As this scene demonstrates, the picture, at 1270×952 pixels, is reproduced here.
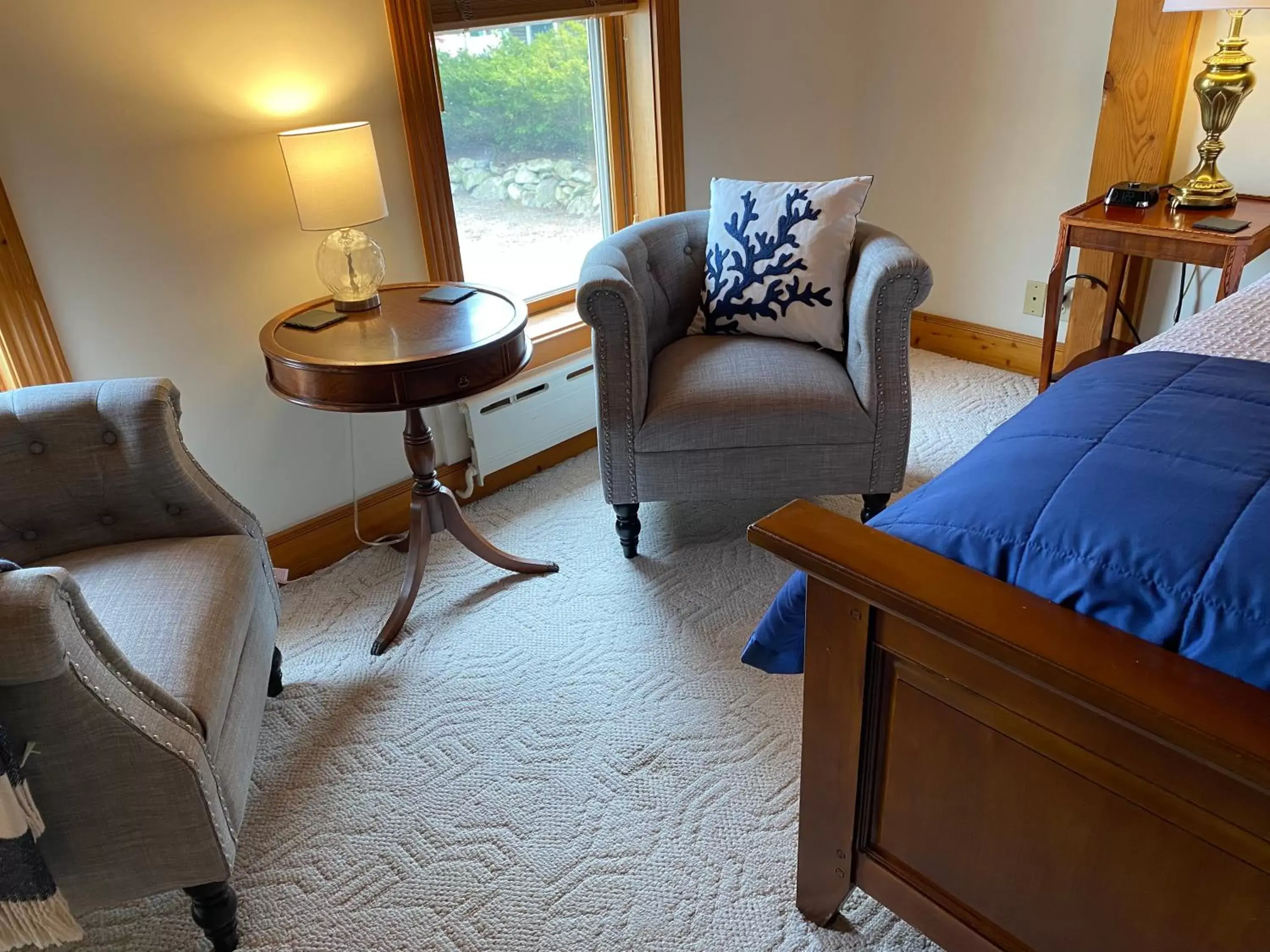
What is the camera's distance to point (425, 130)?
237 centimetres

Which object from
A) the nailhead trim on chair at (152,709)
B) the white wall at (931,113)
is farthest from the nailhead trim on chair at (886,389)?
the nailhead trim on chair at (152,709)

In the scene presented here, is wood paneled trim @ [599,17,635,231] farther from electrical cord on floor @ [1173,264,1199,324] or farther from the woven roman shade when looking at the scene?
electrical cord on floor @ [1173,264,1199,324]

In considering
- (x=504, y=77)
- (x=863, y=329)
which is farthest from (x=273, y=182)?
(x=863, y=329)

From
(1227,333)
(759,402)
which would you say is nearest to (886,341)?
(759,402)

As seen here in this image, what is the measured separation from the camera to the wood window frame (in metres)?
2.30

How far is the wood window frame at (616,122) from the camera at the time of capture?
2305 millimetres

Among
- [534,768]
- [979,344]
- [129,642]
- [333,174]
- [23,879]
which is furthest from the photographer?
[979,344]

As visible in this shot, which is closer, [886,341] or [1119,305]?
[886,341]

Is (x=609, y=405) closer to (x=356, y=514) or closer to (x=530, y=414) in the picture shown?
(x=530, y=414)

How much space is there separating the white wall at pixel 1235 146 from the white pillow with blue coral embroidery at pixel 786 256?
3.89 feet

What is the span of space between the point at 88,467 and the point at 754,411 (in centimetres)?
139

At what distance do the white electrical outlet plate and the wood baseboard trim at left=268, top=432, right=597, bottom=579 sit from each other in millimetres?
1772

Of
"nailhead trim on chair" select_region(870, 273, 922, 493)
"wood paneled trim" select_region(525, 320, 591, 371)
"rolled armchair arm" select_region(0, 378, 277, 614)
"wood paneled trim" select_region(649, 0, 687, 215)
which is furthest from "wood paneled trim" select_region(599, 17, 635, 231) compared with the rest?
"rolled armchair arm" select_region(0, 378, 277, 614)

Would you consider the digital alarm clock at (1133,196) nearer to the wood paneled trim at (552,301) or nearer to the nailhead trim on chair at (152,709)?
the wood paneled trim at (552,301)
